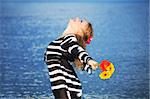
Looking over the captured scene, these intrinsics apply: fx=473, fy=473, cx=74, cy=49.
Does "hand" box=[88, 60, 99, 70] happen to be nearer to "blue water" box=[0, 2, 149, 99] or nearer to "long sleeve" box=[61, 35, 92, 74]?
"long sleeve" box=[61, 35, 92, 74]

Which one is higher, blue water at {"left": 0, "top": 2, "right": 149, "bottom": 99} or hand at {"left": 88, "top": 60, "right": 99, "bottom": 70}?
blue water at {"left": 0, "top": 2, "right": 149, "bottom": 99}

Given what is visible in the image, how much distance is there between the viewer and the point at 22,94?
Answer: 8.14 feet

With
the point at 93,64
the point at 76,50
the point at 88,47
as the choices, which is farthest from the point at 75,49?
the point at 88,47

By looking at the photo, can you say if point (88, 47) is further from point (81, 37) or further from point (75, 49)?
point (75, 49)

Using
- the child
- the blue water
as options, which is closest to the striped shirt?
the child

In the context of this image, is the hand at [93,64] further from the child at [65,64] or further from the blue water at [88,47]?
the blue water at [88,47]

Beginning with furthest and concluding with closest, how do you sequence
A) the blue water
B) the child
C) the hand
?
the blue water, the child, the hand

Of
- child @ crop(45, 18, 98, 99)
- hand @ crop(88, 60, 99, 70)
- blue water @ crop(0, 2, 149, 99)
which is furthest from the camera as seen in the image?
blue water @ crop(0, 2, 149, 99)

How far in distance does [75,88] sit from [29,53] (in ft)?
3.19

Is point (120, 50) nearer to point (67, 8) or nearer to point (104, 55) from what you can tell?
point (104, 55)

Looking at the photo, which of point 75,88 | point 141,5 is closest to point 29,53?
point 141,5

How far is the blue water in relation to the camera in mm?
2516

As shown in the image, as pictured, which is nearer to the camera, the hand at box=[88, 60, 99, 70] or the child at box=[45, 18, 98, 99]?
the hand at box=[88, 60, 99, 70]

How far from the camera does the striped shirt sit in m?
1.79
